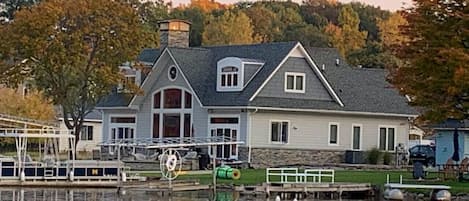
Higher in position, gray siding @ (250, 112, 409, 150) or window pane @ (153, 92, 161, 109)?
window pane @ (153, 92, 161, 109)

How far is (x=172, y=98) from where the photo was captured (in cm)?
6669

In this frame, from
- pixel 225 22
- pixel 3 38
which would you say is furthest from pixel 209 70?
pixel 225 22

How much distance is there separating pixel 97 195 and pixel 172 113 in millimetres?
22164

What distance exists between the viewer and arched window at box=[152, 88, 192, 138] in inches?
2579

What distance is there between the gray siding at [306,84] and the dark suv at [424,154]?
21.3ft

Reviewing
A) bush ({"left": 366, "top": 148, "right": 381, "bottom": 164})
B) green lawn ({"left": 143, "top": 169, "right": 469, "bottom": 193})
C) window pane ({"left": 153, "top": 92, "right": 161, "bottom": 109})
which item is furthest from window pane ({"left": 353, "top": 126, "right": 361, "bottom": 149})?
window pane ({"left": 153, "top": 92, "right": 161, "bottom": 109})

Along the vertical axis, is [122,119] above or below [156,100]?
below

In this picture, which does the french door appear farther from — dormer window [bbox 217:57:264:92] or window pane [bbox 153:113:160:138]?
window pane [bbox 153:113:160:138]

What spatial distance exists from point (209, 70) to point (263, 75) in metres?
4.49

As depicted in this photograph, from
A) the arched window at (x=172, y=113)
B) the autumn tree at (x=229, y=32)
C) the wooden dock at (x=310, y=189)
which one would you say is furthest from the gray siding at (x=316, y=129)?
the autumn tree at (x=229, y=32)

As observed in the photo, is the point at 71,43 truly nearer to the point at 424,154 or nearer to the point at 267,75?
the point at 267,75

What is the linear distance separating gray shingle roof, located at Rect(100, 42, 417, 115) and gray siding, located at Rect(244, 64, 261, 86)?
292mm

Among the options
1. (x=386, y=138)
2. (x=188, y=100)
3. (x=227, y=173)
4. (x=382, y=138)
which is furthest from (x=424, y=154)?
(x=227, y=173)

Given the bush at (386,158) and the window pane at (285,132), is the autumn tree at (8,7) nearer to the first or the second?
the window pane at (285,132)
